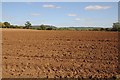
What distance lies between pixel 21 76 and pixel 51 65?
7.40 feet

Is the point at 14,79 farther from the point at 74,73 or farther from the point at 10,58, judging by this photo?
the point at 10,58

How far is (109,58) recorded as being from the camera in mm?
14406

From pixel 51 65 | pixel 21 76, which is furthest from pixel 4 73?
pixel 51 65

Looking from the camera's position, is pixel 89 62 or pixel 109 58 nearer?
pixel 89 62

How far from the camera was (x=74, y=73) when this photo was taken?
10602mm

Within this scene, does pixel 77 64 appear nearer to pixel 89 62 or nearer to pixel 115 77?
pixel 89 62

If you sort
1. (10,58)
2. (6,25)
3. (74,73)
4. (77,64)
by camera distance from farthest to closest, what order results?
(6,25)
(10,58)
(77,64)
(74,73)

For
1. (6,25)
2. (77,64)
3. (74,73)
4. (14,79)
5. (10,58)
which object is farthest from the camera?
(6,25)

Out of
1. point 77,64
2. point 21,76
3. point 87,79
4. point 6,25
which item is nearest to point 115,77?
point 87,79

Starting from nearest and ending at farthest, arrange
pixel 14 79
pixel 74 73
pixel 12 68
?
pixel 14 79, pixel 74 73, pixel 12 68

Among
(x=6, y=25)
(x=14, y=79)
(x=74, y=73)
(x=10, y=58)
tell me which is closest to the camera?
(x=14, y=79)

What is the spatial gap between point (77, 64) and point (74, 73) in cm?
178

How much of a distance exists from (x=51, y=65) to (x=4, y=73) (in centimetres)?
238

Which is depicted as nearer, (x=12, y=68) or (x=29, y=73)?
(x=29, y=73)
